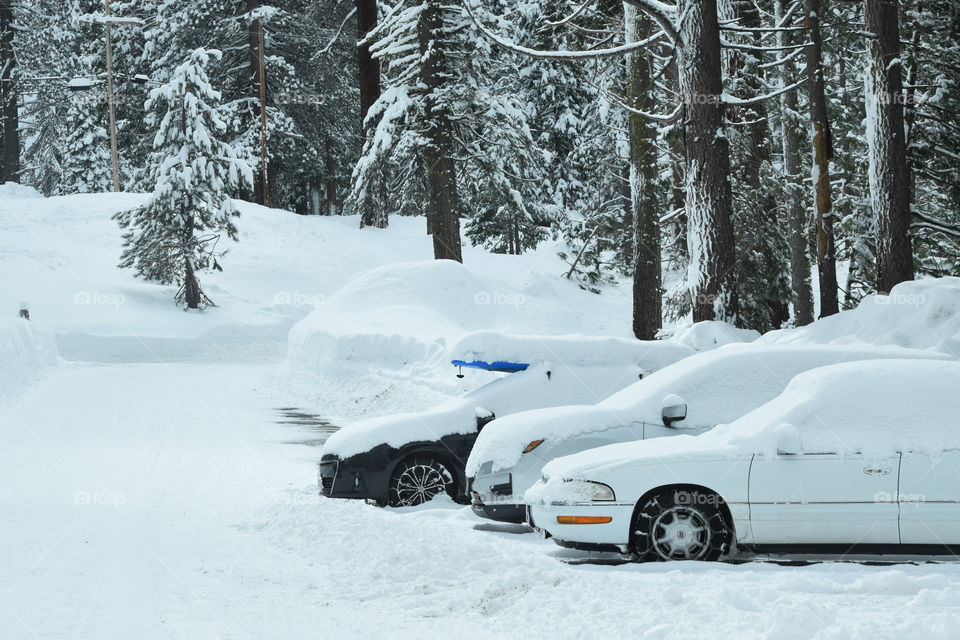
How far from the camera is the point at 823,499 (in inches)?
280

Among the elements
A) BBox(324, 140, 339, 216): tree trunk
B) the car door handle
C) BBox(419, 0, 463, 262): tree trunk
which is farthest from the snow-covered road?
BBox(324, 140, 339, 216): tree trunk

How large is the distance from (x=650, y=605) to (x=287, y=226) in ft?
129

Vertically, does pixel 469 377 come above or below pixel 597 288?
below

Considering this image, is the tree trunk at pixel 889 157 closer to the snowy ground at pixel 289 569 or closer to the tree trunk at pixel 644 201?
the tree trunk at pixel 644 201

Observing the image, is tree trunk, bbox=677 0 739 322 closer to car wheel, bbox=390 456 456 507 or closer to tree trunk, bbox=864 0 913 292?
tree trunk, bbox=864 0 913 292

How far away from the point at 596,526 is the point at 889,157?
1116 centimetres

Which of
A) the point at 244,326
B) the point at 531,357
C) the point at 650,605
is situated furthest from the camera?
the point at 244,326

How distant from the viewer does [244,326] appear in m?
33.5

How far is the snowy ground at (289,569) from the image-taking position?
571 cm

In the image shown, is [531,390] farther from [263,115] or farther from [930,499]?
[263,115]

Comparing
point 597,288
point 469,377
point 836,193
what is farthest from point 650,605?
point 836,193

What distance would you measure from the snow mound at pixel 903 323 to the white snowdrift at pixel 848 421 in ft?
19.1

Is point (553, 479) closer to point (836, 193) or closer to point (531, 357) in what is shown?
point (531, 357)

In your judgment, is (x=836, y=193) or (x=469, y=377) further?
(x=836, y=193)
